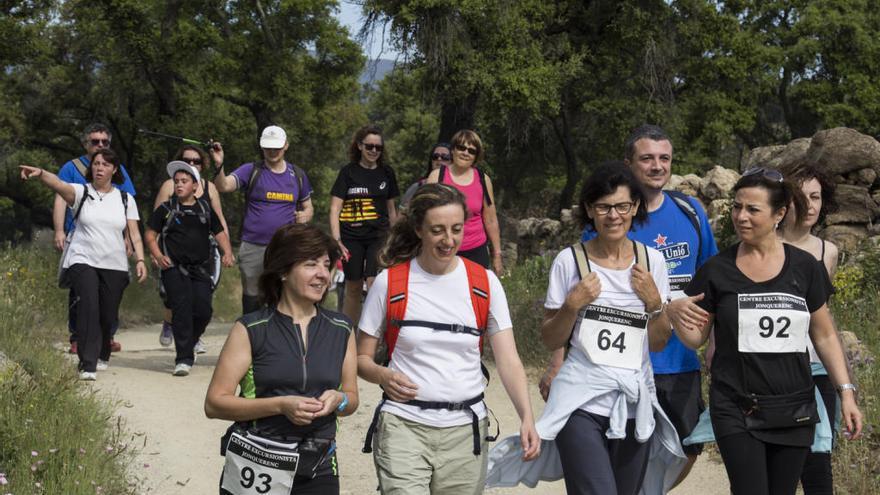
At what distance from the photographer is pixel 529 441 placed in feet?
13.7

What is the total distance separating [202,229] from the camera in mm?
9352

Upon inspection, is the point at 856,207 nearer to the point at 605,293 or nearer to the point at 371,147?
the point at 371,147

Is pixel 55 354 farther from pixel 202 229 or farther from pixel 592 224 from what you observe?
pixel 592 224

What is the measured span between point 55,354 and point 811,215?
5.98m

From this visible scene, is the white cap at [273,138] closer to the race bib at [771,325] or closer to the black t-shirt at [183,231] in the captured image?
the black t-shirt at [183,231]

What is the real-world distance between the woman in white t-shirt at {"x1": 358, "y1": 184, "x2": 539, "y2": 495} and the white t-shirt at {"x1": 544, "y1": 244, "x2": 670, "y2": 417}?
0.27 metres

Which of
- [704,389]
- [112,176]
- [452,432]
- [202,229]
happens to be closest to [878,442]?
[704,389]

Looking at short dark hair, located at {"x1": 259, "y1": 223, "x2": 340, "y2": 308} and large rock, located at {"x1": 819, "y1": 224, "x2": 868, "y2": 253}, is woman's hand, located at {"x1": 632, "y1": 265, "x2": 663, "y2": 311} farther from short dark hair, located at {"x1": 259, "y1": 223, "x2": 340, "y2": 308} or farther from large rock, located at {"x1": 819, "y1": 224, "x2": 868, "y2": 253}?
large rock, located at {"x1": 819, "y1": 224, "x2": 868, "y2": 253}

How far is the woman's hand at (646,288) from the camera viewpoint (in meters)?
4.39

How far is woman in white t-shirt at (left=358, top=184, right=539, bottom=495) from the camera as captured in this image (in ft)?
13.6

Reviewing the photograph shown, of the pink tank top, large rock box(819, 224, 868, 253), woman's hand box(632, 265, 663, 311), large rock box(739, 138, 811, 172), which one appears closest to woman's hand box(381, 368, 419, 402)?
woman's hand box(632, 265, 663, 311)

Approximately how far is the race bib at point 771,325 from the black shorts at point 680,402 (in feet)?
2.19

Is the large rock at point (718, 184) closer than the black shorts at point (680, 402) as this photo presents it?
No

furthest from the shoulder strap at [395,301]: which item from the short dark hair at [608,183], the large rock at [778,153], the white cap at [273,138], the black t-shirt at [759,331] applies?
the large rock at [778,153]
